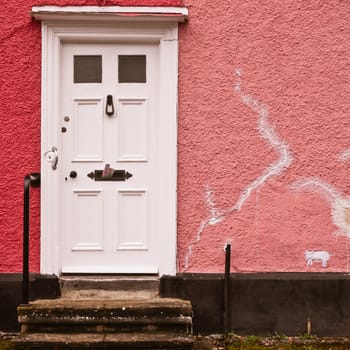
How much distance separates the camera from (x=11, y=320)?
5805 mm

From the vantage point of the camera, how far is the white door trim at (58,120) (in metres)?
5.79

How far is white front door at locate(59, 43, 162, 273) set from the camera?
595cm

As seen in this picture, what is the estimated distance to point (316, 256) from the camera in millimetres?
5914

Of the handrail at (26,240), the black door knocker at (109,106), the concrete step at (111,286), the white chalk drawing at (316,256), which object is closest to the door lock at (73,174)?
the handrail at (26,240)

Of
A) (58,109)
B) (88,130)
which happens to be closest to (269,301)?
(88,130)

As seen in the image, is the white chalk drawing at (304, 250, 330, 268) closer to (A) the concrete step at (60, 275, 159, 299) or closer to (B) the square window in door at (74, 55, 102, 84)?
(A) the concrete step at (60, 275, 159, 299)

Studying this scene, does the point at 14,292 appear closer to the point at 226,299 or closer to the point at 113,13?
the point at 226,299

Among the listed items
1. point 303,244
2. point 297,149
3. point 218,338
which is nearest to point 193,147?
point 297,149

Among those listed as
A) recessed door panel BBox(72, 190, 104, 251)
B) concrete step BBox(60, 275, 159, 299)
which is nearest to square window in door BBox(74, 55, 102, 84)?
recessed door panel BBox(72, 190, 104, 251)

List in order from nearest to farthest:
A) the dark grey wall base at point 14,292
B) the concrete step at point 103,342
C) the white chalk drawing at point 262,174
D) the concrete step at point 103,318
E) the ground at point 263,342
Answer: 1. the concrete step at point 103,342
2. the concrete step at point 103,318
3. the ground at point 263,342
4. the dark grey wall base at point 14,292
5. the white chalk drawing at point 262,174

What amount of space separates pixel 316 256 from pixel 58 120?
2.70 metres

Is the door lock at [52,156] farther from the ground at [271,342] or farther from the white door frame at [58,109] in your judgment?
the ground at [271,342]

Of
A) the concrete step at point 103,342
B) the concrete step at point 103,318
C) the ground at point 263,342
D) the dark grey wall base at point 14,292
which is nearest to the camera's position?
the concrete step at point 103,342

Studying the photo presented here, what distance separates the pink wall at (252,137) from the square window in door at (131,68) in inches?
15.4
